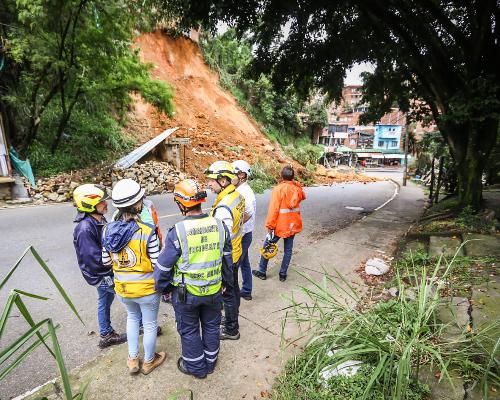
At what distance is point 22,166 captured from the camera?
37.0ft

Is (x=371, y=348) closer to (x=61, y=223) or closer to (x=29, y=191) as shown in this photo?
(x=61, y=223)

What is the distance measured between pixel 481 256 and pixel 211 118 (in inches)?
891

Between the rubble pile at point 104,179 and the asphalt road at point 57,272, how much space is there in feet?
3.93

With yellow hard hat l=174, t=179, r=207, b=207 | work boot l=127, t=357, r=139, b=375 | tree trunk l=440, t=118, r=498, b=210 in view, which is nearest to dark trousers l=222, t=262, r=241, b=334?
work boot l=127, t=357, r=139, b=375

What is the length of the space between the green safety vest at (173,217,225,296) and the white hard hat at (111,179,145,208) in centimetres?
44

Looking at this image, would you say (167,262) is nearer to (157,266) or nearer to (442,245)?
(157,266)

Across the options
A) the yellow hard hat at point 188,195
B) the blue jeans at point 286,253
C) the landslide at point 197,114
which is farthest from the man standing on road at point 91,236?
the landslide at point 197,114

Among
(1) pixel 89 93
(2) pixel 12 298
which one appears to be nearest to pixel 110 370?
(2) pixel 12 298

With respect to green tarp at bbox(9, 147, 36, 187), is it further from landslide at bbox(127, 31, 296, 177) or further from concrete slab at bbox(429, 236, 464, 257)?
concrete slab at bbox(429, 236, 464, 257)

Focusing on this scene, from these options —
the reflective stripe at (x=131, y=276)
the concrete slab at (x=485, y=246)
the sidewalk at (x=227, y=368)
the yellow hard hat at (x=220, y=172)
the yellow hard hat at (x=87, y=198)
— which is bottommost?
the sidewalk at (x=227, y=368)

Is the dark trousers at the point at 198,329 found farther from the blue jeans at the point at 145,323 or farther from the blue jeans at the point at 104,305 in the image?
the blue jeans at the point at 104,305

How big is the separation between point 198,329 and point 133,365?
0.72 m

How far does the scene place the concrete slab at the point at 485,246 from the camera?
206 inches

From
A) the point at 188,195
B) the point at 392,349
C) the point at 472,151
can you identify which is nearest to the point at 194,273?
the point at 188,195
